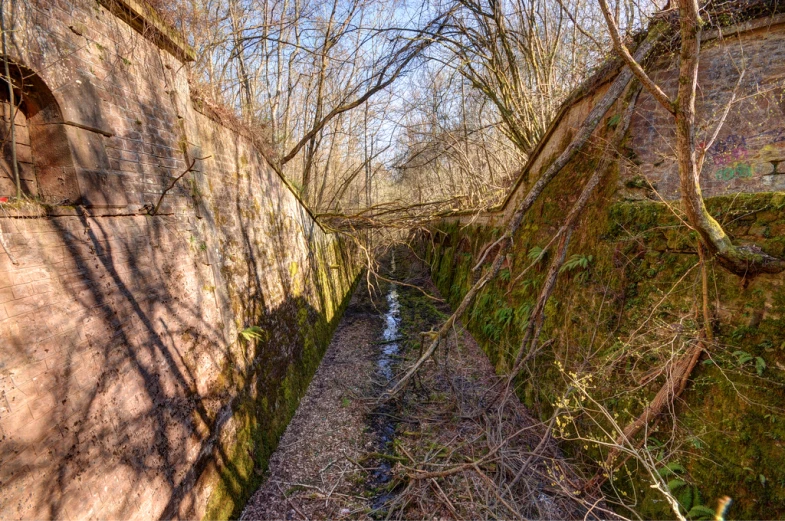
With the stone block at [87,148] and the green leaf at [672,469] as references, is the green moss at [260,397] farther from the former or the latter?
the green leaf at [672,469]

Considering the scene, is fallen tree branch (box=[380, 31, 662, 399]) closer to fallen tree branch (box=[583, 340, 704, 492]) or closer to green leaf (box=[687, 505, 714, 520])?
fallen tree branch (box=[583, 340, 704, 492])

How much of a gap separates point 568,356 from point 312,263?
6.46m

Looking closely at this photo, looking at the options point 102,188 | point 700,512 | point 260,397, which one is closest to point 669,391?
point 700,512

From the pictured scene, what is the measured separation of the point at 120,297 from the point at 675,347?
5226mm

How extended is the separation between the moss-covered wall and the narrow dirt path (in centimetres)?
54

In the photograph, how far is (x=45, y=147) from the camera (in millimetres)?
2537

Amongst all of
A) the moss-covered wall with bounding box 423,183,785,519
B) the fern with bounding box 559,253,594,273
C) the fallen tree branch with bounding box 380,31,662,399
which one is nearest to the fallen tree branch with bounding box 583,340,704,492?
the moss-covered wall with bounding box 423,183,785,519

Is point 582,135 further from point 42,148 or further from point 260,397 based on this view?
point 260,397

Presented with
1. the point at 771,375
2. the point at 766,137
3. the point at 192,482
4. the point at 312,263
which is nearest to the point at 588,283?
the point at 771,375

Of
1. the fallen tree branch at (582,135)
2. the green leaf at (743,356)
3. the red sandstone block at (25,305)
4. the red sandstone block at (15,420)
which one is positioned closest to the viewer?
A: the red sandstone block at (15,420)

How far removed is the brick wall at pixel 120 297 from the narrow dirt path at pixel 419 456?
26.3 inches

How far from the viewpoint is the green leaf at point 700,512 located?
2.59 metres

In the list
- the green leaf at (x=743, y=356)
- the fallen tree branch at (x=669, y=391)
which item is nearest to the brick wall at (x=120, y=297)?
the fallen tree branch at (x=669, y=391)

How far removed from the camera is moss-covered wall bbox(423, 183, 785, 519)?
2.58 m
